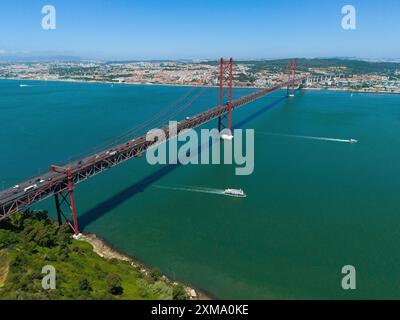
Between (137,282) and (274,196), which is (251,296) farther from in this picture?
(274,196)

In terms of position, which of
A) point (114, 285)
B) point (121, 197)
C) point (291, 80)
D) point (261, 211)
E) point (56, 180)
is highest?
point (291, 80)

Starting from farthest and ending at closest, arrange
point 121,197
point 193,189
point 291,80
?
1. point 291,80
2. point 193,189
3. point 121,197

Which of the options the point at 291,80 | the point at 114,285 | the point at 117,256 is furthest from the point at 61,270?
the point at 291,80

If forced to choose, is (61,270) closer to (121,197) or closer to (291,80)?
(121,197)

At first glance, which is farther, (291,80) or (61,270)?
(291,80)

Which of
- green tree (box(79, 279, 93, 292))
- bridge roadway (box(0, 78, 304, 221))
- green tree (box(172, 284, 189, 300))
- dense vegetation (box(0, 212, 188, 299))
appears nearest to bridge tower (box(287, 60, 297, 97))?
bridge roadway (box(0, 78, 304, 221))

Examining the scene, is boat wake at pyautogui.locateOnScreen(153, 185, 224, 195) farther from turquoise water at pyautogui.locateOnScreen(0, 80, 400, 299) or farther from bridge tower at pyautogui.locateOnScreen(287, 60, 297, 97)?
bridge tower at pyautogui.locateOnScreen(287, 60, 297, 97)

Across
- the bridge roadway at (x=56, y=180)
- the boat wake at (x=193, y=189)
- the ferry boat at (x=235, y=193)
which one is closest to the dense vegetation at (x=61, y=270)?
the bridge roadway at (x=56, y=180)

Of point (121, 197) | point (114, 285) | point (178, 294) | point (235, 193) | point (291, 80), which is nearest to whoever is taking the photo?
point (114, 285)
